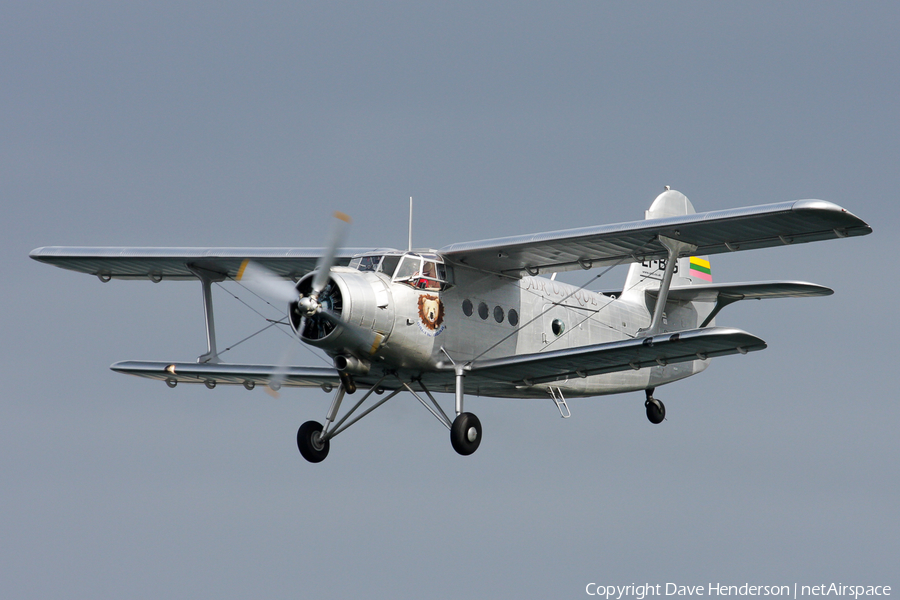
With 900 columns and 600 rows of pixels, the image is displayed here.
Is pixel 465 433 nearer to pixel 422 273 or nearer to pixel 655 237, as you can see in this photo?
pixel 422 273

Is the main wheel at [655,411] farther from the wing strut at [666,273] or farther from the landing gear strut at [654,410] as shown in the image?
the wing strut at [666,273]

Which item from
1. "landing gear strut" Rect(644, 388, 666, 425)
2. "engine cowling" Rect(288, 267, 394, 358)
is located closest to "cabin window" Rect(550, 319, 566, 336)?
"landing gear strut" Rect(644, 388, 666, 425)

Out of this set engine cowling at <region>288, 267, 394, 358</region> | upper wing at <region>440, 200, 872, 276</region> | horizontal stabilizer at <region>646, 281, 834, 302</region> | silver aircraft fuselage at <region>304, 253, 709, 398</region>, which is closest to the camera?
upper wing at <region>440, 200, 872, 276</region>

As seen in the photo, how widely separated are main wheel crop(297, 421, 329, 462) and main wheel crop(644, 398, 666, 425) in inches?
305

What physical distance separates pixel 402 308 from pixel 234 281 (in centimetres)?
585

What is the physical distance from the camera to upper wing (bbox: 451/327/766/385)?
730 inches

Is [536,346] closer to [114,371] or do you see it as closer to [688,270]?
[688,270]

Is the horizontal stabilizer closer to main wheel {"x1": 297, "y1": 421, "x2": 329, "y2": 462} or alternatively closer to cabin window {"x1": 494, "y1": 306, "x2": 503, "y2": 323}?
cabin window {"x1": 494, "y1": 306, "x2": 503, "y2": 323}

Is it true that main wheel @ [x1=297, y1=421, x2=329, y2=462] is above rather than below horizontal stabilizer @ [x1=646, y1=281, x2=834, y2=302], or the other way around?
below

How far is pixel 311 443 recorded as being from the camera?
21062 millimetres

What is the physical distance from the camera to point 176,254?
77.6ft

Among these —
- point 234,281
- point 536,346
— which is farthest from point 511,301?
point 234,281

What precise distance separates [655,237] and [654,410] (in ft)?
21.6

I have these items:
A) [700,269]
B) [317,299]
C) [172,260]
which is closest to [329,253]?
[317,299]
